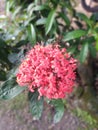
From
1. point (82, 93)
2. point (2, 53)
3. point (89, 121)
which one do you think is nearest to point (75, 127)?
point (89, 121)

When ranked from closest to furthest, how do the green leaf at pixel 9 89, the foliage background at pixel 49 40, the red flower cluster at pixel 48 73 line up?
the red flower cluster at pixel 48 73 < the green leaf at pixel 9 89 < the foliage background at pixel 49 40

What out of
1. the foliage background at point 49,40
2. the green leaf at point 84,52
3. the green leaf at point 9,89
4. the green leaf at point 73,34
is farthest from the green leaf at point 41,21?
the green leaf at point 9,89

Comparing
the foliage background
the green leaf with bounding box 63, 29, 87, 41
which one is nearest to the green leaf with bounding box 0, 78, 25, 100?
the foliage background

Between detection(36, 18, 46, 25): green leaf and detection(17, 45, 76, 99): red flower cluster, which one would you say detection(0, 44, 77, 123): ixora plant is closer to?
detection(17, 45, 76, 99): red flower cluster

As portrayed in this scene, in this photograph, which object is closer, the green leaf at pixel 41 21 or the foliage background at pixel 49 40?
the foliage background at pixel 49 40

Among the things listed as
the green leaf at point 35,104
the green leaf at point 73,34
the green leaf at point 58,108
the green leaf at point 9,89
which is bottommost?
the green leaf at point 73,34

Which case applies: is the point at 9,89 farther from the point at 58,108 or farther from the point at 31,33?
the point at 31,33

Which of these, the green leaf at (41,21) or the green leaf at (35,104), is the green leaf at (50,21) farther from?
the green leaf at (35,104)

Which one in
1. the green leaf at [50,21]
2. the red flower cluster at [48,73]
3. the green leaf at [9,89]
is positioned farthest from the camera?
the green leaf at [50,21]
